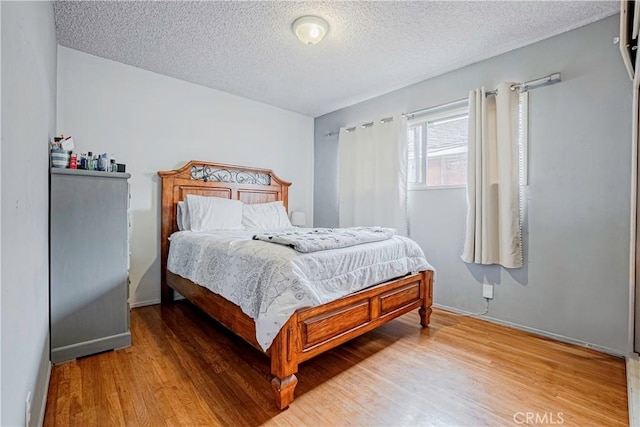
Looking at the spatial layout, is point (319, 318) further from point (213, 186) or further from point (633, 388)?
point (213, 186)

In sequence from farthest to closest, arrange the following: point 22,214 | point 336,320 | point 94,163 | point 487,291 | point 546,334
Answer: point 487,291, point 546,334, point 94,163, point 336,320, point 22,214

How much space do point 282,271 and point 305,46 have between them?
6.89ft

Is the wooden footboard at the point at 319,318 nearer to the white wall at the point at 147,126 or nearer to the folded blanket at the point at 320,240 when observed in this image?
the folded blanket at the point at 320,240

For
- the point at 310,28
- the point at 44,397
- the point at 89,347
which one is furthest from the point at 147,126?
the point at 44,397

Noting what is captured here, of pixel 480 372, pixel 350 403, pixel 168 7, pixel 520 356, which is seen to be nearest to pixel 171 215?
pixel 168 7

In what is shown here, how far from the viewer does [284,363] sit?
1.55 meters

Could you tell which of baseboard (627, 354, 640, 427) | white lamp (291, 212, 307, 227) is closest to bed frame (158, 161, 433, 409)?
white lamp (291, 212, 307, 227)

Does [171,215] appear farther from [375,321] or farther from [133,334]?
[375,321]

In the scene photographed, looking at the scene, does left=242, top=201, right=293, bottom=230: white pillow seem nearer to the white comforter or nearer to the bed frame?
the bed frame

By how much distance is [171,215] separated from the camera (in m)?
3.29

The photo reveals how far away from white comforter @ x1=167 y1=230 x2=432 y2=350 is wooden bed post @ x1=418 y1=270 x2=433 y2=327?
10 centimetres

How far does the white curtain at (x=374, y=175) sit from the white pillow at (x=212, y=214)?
1495 mm

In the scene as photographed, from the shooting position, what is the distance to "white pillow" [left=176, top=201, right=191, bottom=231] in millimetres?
3168
